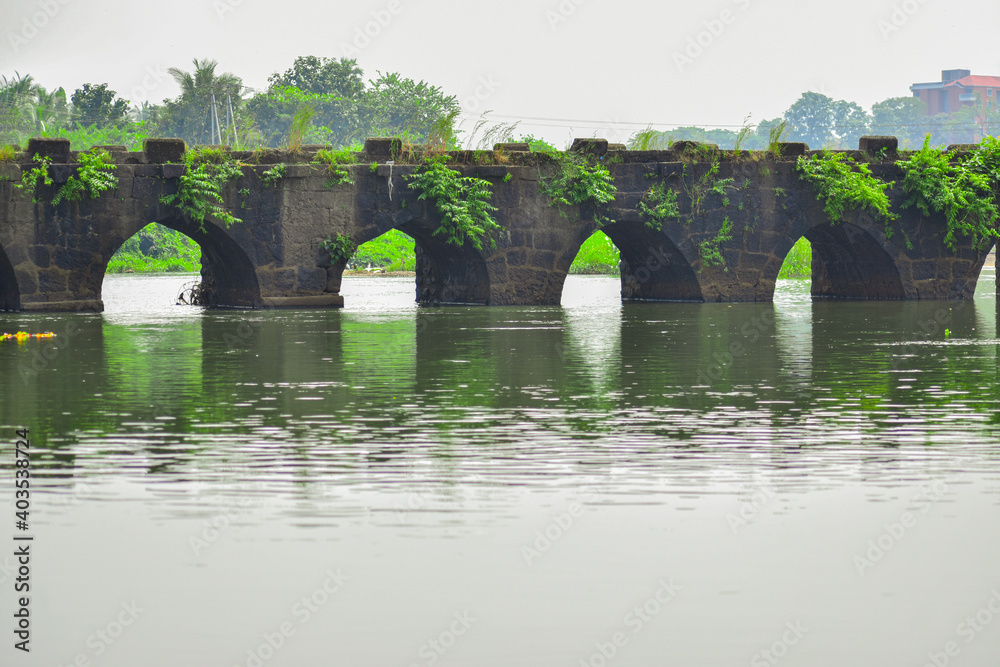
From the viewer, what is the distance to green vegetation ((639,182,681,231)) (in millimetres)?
24172

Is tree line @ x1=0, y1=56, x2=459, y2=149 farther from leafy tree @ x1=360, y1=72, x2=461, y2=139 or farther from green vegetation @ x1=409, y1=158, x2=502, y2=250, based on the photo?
green vegetation @ x1=409, y1=158, x2=502, y2=250

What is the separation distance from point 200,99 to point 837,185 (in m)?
53.8

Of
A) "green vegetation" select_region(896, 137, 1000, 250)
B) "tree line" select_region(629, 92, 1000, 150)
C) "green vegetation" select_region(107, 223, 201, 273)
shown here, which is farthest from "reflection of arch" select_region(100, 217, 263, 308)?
"tree line" select_region(629, 92, 1000, 150)

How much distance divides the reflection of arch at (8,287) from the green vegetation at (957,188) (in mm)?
15608

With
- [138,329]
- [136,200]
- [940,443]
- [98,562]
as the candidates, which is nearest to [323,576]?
[98,562]

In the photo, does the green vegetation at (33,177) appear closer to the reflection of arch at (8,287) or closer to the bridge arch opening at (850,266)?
the reflection of arch at (8,287)

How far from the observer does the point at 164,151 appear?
864 inches

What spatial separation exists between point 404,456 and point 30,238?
15775 millimetres

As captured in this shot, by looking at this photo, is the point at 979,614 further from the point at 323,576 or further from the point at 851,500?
the point at 323,576

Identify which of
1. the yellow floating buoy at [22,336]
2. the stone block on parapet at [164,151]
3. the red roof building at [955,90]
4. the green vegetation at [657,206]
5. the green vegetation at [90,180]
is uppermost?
the red roof building at [955,90]

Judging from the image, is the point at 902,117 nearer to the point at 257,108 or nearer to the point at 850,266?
the point at 257,108

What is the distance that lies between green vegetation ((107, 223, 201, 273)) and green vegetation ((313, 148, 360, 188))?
38234mm

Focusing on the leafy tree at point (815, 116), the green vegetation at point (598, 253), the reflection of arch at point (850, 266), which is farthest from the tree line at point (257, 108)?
the leafy tree at point (815, 116)

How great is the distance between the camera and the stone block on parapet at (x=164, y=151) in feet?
71.8
